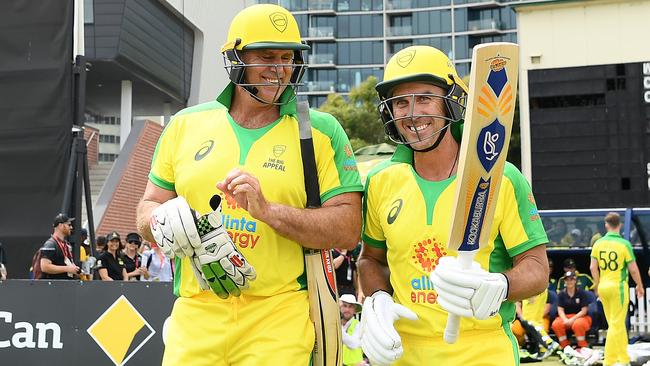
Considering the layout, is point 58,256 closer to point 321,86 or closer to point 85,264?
point 85,264

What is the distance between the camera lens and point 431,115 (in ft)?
12.8

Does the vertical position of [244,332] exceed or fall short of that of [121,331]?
it exceeds it

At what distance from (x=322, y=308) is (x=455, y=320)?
0.65 m

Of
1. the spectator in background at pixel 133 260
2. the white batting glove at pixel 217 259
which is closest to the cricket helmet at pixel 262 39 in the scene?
the white batting glove at pixel 217 259

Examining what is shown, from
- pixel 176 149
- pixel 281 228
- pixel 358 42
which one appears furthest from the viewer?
pixel 358 42

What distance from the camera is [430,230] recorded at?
12.8 feet

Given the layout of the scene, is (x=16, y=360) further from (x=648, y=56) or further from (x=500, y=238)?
(x=648, y=56)

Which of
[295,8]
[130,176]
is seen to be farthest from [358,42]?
[130,176]

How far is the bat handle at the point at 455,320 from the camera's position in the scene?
3.44m

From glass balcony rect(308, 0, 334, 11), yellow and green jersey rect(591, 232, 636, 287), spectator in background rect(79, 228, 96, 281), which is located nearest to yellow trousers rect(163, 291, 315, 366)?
spectator in background rect(79, 228, 96, 281)

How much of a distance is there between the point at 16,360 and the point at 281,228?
6.51 m

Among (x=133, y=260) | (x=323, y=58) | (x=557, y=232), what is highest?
(x=323, y=58)

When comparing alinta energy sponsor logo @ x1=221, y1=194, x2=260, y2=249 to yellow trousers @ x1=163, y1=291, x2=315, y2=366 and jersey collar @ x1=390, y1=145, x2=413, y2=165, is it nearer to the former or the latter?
yellow trousers @ x1=163, y1=291, x2=315, y2=366

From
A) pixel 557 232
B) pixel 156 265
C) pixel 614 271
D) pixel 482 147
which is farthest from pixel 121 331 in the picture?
pixel 557 232
